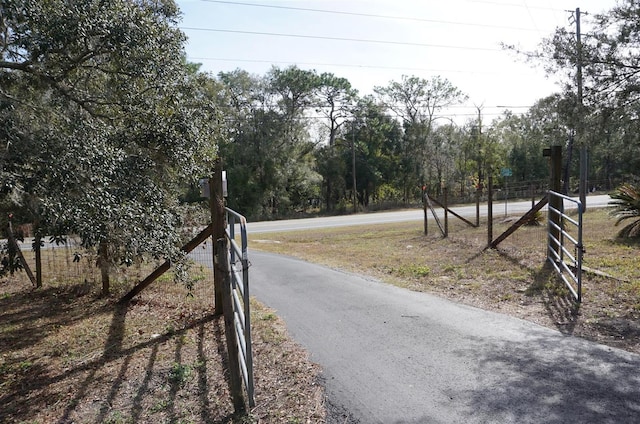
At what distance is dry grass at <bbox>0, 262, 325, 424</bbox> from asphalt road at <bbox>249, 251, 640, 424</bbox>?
0.39 m

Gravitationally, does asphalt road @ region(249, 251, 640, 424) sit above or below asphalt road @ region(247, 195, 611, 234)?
below

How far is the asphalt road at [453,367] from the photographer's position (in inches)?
147

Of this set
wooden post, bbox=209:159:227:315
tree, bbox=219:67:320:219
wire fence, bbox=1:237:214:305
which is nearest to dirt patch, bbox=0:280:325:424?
wire fence, bbox=1:237:214:305

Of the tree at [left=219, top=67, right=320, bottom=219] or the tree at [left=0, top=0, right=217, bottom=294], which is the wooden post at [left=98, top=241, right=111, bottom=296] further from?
the tree at [left=219, top=67, right=320, bottom=219]

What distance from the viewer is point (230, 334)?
4074 mm

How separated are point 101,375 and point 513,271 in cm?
722

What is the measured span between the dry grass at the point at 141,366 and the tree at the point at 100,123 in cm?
121

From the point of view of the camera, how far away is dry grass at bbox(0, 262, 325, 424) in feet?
13.7

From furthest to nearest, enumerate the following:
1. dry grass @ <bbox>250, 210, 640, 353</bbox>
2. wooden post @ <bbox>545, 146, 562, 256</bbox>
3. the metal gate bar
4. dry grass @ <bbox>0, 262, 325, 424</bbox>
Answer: wooden post @ <bbox>545, 146, 562, 256</bbox> → dry grass @ <bbox>250, 210, 640, 353</bbox> → dry grass @ <bbox>0, 262, 325, 424</bbox> → the metal gate bar

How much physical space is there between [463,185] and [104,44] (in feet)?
154

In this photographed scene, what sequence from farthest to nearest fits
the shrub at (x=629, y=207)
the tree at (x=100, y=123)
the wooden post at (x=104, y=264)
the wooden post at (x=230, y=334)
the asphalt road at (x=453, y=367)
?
the shrub at (x=629, y=207)
the wooden post at (x=104, y=264)
the tree at (x=100, y=123)
the wooden post at (x=230, y=334)
the asphalt road at (x=453, y=367)

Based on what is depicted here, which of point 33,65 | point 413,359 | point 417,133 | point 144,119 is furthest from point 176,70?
point 417,133

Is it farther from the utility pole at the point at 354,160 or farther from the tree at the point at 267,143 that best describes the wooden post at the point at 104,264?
the utility pole at the point at 354,160

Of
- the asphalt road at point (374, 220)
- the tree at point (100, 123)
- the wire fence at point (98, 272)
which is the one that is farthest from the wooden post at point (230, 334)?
the asphalt road at point (374, 220)
